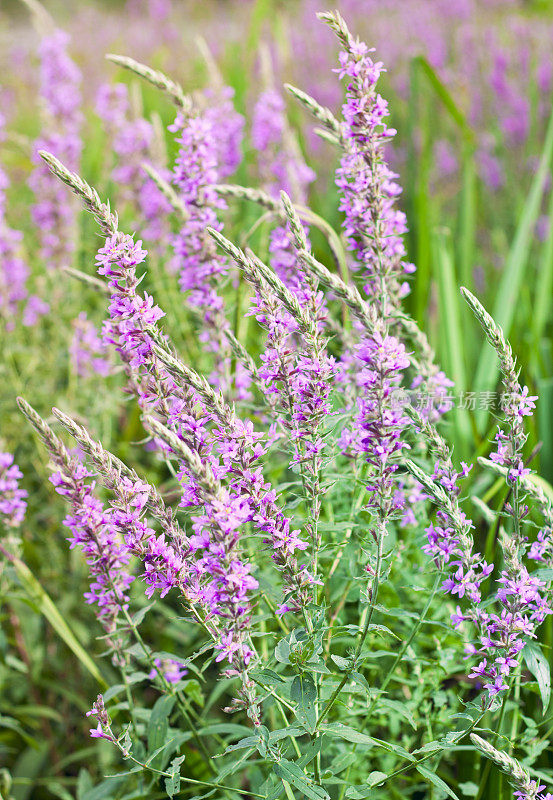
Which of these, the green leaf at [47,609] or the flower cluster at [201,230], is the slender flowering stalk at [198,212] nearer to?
the flower cluster at [201,230]

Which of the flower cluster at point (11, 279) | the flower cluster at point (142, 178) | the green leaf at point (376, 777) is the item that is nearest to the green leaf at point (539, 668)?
the green leaf at point (376, 777)

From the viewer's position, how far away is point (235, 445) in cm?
163

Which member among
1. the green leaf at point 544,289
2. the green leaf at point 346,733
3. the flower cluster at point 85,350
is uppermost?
the green leaf at point 544,289

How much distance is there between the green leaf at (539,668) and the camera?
1.78m

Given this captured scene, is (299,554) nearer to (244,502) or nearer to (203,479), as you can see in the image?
(244,502)

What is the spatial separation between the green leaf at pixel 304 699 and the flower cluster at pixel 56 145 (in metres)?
3.32

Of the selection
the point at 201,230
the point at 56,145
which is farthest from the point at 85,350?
the point at 201,230

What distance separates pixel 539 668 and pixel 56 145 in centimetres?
392

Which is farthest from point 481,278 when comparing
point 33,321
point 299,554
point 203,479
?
point 203,479

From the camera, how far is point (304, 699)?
1.67 m

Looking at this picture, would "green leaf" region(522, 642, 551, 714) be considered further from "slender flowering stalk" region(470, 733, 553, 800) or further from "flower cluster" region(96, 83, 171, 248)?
"flower cluster" region(96, 83, 171, 248)

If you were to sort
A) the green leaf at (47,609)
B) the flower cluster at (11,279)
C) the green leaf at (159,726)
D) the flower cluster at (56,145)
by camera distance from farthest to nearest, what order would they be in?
the flower cluster at (56,145) < the flower cluster at (11,279) < the green leaf at (47,609) < the green leaf at (159,726)

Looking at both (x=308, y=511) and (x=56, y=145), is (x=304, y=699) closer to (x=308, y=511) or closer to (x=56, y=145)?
(x=308, y=511)

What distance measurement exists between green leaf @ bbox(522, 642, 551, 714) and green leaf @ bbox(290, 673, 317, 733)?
Answer: 20.4 inches
